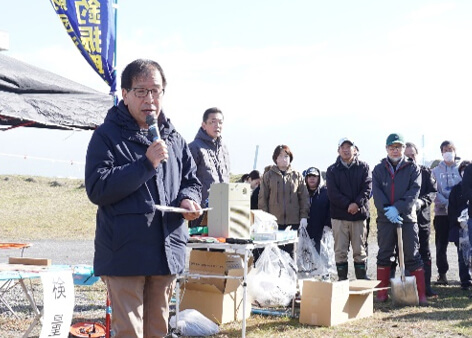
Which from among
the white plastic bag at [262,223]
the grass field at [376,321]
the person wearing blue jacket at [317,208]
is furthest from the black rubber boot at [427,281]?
the white plastic bag at [262,223]

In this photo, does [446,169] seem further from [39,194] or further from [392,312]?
[39,194]

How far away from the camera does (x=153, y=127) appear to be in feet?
10.1

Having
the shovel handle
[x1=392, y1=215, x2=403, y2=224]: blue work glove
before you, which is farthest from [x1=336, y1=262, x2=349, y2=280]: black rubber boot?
[x1=392, y1=215, x2=403, y2=224]: blue work glove

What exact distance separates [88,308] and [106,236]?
3957mm

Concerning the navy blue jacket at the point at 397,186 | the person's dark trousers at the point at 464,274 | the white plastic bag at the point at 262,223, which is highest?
the navy blue jacket at the point at 397,186

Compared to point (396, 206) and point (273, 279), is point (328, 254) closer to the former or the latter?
point (396, 206)

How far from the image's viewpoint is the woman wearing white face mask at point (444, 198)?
909 centimetres

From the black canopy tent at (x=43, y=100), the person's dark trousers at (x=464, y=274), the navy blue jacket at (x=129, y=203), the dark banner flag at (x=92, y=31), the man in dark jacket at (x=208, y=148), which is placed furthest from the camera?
the person's dark trousers at (x=464, y=274)

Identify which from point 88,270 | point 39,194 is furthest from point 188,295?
point 39,194

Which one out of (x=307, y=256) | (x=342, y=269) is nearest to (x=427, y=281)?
(x=342, y=269)

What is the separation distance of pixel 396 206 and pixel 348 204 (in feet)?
1.94

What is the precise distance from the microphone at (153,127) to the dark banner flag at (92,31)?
2.50 meters

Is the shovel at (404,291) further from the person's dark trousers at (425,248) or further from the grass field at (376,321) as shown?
the person's dark trousers at (425,248)

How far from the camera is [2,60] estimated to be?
5.33 meters
